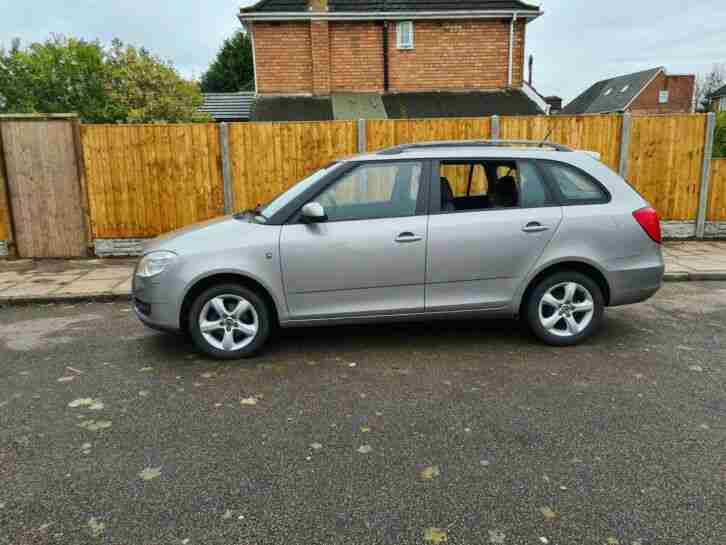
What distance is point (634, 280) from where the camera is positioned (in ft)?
16.6

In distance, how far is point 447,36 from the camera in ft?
60.5

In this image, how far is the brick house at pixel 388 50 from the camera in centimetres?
1816

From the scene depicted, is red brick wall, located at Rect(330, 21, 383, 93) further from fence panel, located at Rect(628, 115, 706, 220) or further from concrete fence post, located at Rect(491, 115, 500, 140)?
fence panel, located at Rect(628, 115, 706, 220)

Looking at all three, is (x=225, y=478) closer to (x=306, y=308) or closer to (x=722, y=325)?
(x=306, y=308)

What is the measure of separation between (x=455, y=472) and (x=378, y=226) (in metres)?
2.32

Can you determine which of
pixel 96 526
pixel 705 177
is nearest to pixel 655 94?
pixel 705 177

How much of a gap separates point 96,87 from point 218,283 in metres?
18.1

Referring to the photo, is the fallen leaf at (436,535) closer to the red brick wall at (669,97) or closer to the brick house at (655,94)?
the brick house at (655,94)

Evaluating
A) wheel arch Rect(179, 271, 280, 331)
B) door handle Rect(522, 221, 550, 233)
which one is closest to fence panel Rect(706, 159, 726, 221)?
door handle Rect(522, 221, 550, 233)

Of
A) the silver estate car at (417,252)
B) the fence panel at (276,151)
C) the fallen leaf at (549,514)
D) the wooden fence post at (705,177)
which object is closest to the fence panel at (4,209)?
the fence panel at (276,151)

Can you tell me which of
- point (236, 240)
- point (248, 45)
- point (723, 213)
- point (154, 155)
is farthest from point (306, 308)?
point (248, 45)

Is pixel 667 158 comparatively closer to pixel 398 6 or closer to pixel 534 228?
pixel 534 228

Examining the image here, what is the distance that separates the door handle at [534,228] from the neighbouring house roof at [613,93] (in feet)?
164

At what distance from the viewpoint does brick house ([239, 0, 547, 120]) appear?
1816cm
